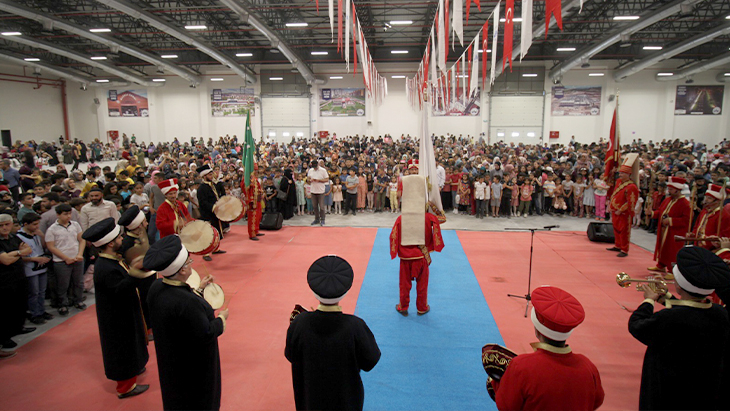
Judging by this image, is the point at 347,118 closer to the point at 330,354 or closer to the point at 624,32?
the point at 624,32

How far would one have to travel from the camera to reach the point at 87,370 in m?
4.18

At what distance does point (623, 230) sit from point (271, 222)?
821cm

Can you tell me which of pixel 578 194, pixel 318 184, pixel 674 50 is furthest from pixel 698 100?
pixel 318 184

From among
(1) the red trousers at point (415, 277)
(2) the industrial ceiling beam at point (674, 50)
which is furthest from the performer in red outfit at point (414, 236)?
(2) the industrial ceiling beam at point (674, 50)

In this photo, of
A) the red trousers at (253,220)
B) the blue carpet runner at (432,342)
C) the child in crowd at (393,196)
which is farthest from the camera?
the child in crowd at (393,196)

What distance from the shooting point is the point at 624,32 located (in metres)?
17.0

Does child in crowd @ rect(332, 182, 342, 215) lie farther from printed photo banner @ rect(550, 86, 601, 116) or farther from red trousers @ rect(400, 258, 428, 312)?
printed photo banner @ rect(550, 86, 601, 116)

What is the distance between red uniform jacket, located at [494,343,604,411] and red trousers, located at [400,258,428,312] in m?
3.17

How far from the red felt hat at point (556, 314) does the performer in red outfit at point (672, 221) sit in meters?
6.31

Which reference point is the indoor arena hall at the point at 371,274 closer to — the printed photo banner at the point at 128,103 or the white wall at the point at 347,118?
the white wall at the point at 347,118

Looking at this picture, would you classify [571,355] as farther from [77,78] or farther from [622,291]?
[77,78]

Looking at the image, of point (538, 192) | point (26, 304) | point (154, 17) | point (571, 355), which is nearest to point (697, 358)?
point (571, 355)

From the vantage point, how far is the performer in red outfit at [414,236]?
5207 mm

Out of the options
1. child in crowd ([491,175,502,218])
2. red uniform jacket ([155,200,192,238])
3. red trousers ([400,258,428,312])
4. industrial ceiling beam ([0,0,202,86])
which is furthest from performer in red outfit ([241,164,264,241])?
industrial ceiling beam ([0,0,202,86])
